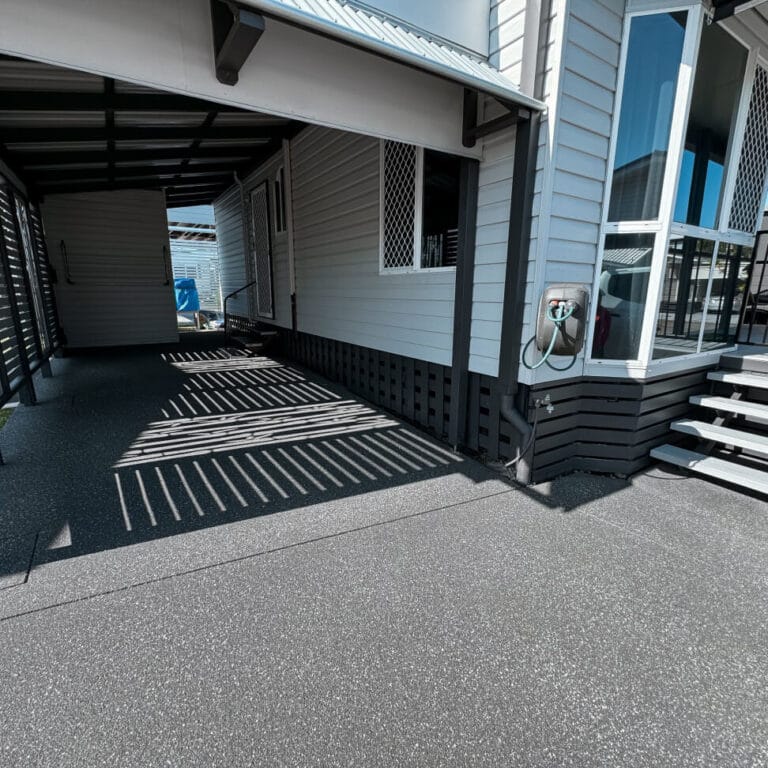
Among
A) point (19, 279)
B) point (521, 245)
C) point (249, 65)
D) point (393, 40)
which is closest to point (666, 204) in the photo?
point (521, 245)

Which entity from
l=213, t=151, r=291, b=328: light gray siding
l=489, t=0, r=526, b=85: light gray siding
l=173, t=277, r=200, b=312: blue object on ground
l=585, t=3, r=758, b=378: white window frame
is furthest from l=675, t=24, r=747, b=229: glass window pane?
l=173, t=277, r=200, b=312: blue object on ground

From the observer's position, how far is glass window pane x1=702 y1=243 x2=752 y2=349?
3427mm

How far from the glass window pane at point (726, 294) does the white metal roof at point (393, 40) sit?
2171 mm

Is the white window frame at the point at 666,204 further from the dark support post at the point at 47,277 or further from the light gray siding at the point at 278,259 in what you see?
the dark support post at the point at 47,277

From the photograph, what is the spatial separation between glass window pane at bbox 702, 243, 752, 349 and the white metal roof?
2171mm

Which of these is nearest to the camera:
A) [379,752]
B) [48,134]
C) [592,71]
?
[379,752]

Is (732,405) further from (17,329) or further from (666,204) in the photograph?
(17,329)

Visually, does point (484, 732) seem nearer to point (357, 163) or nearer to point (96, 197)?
point (357, 163)

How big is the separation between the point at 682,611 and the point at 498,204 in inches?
97.8

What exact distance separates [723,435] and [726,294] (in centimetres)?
146

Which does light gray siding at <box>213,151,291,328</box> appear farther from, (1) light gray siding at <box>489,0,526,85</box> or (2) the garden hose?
(2) the garden hose

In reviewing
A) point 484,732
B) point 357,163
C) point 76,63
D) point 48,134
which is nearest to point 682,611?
point 484,732

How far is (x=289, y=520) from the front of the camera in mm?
2428

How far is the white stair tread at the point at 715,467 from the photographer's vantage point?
105 inches
